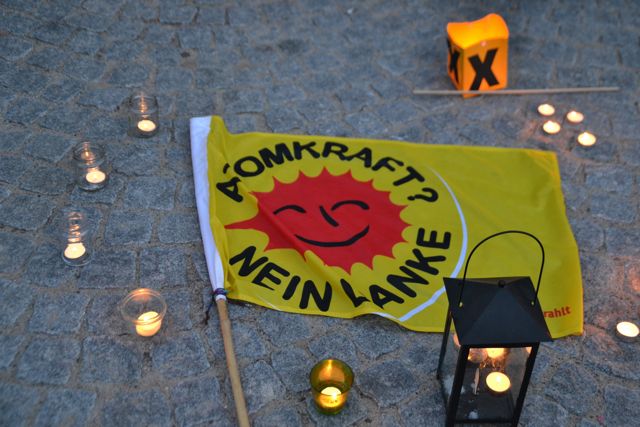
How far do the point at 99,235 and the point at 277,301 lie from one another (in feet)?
3.50

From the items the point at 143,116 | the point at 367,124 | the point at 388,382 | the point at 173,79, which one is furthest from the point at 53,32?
the point at 388,382

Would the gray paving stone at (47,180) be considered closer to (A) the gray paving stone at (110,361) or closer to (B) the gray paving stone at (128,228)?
(B) the gray paving stone at (128,228)

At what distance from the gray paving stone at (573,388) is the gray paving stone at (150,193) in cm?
227

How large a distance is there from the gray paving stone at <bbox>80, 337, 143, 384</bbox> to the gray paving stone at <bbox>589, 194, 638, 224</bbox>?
2.79 m

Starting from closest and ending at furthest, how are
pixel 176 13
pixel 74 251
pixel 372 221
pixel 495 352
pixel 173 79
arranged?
pixel 495 352 < pixel 74 251 < pixel 372 221 < pixel 173 79 < pixel 176 13

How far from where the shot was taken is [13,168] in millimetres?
4352

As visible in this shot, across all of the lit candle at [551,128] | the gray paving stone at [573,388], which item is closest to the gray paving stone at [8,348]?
the gray paving stone at [573,388]

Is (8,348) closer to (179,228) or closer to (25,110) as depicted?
(179,228)

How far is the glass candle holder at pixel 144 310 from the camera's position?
3480mm

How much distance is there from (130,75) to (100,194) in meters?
1.27

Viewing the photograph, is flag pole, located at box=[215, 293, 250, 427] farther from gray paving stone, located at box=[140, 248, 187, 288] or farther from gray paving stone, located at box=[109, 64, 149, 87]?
gray paving stone, located at box=[109, 64, 149, 87]

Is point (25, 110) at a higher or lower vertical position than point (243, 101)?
higher

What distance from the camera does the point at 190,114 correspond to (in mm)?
4953

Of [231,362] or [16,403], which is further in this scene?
[231,362]
